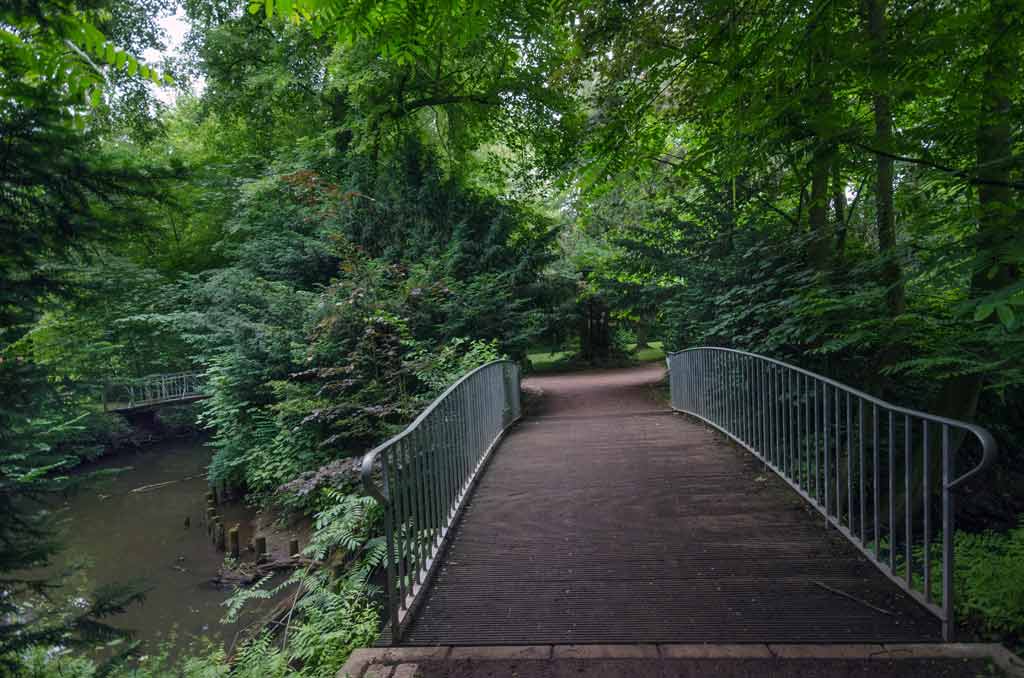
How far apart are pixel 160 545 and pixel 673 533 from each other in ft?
33.1

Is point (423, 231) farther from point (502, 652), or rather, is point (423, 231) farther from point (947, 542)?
point (947, 542)

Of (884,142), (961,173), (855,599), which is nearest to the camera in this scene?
(855,599)

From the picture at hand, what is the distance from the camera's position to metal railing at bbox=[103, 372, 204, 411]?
16.9 m

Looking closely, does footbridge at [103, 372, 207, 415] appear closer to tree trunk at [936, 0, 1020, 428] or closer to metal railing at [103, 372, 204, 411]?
metal railing at [103, 372, 204, 411]

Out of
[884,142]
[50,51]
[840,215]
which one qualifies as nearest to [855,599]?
[884,142]

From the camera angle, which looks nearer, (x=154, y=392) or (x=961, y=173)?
(x=961, y=173)

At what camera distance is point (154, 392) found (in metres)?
18.4

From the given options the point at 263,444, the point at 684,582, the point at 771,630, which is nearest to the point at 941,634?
the point at 771,630

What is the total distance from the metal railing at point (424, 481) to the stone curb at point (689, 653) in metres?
0.22

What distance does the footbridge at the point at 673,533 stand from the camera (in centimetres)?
267

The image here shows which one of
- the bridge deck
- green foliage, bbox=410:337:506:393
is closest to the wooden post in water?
green foliage, bbox=410:337:506:393

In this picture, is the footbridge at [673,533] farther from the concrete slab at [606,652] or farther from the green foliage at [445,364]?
the green foliage at [445,364]

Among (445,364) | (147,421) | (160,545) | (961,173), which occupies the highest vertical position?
(961,173)

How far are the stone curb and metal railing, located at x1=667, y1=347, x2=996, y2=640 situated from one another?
0.22 metres
